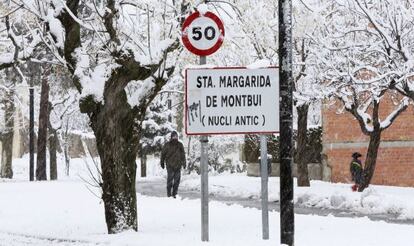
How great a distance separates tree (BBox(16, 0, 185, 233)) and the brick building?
1720 centimetres

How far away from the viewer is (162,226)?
38.7 feet

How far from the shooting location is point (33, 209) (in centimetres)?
1576

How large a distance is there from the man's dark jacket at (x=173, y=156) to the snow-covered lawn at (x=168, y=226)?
175cm

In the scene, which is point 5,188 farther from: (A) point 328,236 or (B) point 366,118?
(A) point 328,236

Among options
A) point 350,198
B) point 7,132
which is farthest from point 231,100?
point 7,132

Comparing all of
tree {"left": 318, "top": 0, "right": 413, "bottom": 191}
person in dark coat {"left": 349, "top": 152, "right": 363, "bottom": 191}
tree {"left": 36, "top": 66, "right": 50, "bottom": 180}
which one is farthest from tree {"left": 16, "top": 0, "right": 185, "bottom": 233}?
tree {"left": 36, "top": 66, "right": 50, "bottom": 180}

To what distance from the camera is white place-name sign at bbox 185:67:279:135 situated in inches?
368

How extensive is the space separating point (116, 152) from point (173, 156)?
856 cm

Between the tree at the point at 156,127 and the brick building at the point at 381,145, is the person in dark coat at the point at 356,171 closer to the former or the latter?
the brick building at the point at 381,145

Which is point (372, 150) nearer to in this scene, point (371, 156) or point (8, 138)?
point (371, 156)

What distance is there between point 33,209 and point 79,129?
49.8 metres

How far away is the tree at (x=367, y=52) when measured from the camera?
55.7 feet

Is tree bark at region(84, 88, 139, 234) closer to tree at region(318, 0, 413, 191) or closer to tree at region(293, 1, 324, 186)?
tree at region(318, 0, 413, 191)

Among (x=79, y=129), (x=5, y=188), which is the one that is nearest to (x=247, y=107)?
(x=5, y=188)
